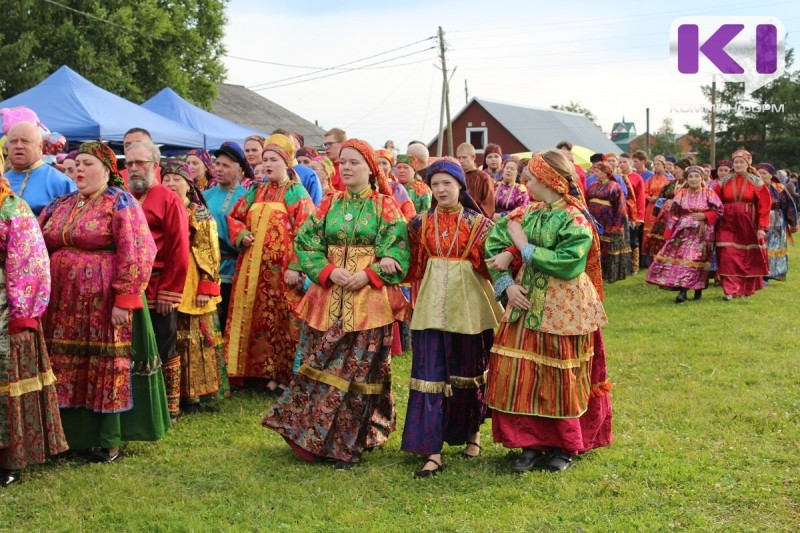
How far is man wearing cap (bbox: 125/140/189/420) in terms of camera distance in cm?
620

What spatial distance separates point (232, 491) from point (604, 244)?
1060cm

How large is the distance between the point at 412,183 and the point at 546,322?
183 inches

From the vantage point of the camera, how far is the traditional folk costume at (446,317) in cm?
536

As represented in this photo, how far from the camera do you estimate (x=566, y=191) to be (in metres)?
5.32

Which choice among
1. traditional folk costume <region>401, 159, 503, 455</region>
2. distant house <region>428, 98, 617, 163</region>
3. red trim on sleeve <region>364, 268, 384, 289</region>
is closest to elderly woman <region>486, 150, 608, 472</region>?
traditional folk costume <region>401, 159, 503, 455</region>

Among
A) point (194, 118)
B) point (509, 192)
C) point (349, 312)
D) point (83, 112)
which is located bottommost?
point (349, 312)

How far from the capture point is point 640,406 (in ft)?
22.7

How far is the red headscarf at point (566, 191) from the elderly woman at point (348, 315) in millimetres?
886

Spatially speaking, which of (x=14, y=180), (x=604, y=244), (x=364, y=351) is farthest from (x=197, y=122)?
(x=364, y=351)

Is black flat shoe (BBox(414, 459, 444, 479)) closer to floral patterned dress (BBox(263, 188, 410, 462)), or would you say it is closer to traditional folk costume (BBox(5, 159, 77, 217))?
floral patterned dress (BBox(263, 188, 410, 462))

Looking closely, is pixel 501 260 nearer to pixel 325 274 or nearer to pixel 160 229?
pixel 325 274

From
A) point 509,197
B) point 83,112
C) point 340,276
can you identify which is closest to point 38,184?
point 340,276

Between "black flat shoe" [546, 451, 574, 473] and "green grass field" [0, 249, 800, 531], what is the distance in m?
0.09

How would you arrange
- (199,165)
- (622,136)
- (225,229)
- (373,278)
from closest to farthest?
(373,278), (225,229), (199,165), (622,136)
